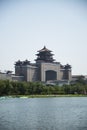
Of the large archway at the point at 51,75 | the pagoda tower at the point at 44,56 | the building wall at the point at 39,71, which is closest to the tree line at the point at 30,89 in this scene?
the building wall at the point at 39,71

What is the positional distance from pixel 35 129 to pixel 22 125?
1522mm

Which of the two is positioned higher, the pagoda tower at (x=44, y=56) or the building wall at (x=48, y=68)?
the pagoda tower at (x=44, y=56)

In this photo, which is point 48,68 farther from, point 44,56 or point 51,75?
point 44,56

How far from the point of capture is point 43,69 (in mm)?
89000

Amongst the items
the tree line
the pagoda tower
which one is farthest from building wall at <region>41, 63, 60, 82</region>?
the tree line

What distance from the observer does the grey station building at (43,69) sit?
87.5 metres

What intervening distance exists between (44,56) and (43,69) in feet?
16.2

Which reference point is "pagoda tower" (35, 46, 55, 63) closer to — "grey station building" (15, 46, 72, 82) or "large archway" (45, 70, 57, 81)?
"grey station building" (15, 46, 72, 82)

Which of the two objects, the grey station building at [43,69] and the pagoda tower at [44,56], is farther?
the pagoda tower at [44,56]

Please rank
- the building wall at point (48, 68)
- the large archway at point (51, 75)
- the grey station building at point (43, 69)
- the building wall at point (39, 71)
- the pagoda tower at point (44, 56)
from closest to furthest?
the building wall at point (39, 71)
the grey station building at point (43, 69)
the building wall at point (48, 68)
the large archway at point (51, 75)
the pagoda tower at point (44, 56)

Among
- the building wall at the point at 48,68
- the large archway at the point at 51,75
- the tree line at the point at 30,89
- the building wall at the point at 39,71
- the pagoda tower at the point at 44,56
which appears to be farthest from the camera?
the pagoda tower at the point at 44,56

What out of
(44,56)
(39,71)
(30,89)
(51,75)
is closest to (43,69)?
(39,71)

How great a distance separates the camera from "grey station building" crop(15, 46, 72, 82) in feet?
287

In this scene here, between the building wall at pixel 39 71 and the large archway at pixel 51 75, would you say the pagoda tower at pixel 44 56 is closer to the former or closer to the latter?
the building wall at pixel 39 71
